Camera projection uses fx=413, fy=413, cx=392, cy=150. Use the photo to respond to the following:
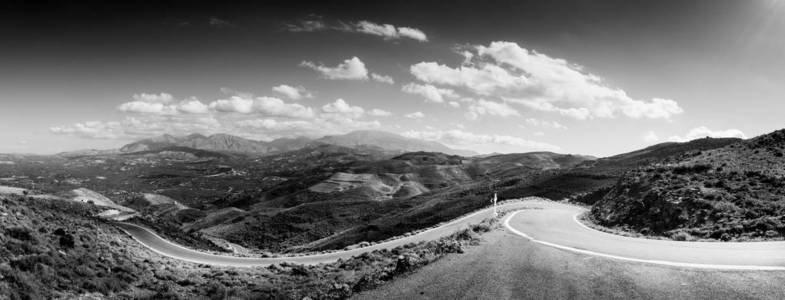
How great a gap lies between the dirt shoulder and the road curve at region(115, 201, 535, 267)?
18.4m

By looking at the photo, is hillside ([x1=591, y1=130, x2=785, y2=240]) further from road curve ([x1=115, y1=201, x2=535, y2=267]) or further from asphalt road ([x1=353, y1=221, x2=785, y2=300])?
road curve ([x1=115, y1=201, x2=535, y2=267])

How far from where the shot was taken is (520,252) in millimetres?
13125

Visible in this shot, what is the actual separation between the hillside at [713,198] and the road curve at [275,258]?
12034 mm

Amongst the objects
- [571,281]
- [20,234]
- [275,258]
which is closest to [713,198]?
[571,281]

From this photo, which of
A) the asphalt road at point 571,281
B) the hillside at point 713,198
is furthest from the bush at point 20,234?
the hillside at point 713,198

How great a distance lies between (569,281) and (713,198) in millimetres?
22314

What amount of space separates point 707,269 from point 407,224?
7243 cm

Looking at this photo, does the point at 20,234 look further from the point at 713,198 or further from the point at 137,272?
the point at 713,198

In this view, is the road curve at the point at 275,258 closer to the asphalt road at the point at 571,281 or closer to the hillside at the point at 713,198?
the hillside at the point at 713,198

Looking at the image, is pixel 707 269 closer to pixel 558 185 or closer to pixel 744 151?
pixel 744 151

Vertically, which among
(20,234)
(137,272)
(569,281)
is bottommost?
(137,272)

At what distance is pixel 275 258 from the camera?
35.2m

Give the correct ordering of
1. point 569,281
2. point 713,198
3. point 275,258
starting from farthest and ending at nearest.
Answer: point 275,258 < point 713,198 < point 569,281

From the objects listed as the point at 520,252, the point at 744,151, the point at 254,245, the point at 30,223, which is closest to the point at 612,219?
the point at 744,151
